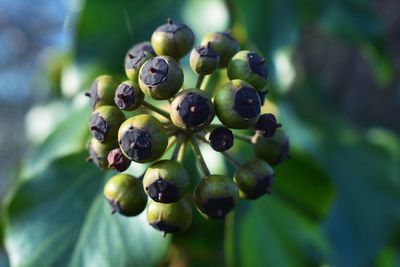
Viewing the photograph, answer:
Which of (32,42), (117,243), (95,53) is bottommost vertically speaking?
(117,243)

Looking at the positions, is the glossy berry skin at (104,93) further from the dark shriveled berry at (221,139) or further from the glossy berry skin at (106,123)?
the dark shriveled berry at (221,139)

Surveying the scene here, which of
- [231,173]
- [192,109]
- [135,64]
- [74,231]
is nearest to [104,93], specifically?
[135,64]

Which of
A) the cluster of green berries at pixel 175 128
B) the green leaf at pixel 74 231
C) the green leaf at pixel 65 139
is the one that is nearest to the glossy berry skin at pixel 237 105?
the cluster of green berries at pixel 175 128

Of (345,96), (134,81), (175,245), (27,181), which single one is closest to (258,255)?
(175,245)

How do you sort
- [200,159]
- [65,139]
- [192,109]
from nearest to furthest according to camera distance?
[192,109]
[200,159]
[65,139]

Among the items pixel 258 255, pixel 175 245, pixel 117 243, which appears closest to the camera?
pixel 117 243

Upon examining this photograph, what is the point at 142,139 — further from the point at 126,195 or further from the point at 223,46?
the point at 223,46

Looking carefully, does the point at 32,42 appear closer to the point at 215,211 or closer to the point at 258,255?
the point at 258,255
